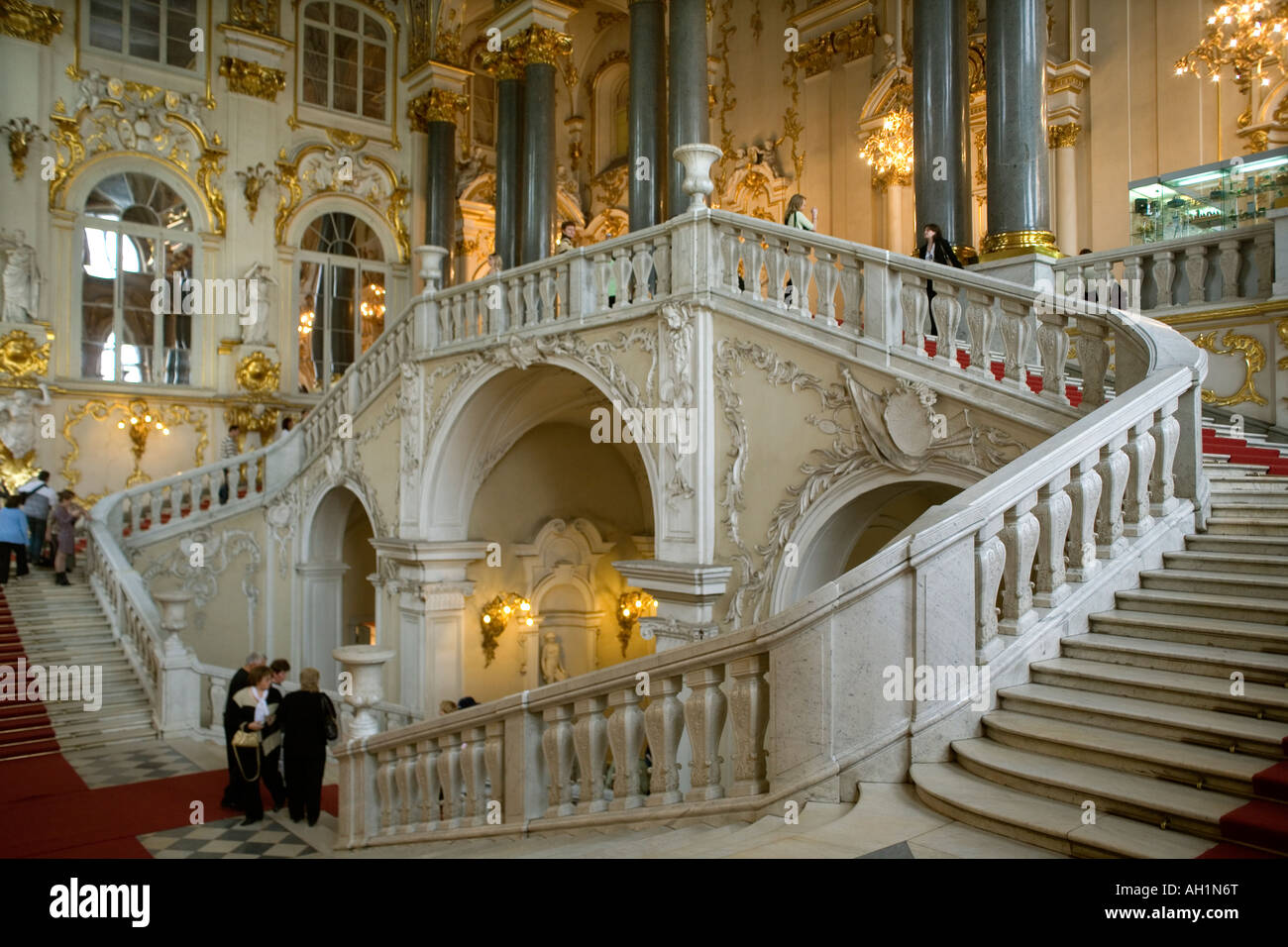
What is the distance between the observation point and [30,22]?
17297mm

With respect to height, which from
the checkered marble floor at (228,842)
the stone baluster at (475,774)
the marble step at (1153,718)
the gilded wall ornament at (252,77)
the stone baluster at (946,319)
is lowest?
the checkered marble floor at (228,842)

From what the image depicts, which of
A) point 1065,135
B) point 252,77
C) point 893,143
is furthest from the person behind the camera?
point 252,77

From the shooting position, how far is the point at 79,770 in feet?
33.1

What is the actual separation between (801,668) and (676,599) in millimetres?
5137

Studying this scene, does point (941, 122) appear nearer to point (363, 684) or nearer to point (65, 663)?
point (363, 684)

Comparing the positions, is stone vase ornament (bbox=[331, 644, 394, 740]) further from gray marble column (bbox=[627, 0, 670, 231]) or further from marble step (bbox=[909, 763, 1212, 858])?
gray marble column (bbox=[627, 0, 670, 231])

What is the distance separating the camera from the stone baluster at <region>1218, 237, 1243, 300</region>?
8.23 meters

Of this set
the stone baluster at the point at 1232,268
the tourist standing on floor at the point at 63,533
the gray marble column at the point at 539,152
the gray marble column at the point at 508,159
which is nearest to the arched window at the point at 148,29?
the gray marble column at the point at 508,159

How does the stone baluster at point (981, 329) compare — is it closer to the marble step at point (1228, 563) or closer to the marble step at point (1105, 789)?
the marble step at point (1228, 563)

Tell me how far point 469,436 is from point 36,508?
6.97 metres

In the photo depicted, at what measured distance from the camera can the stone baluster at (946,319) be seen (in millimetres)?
7352

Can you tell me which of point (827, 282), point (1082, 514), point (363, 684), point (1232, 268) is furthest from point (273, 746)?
point (1232, 268)

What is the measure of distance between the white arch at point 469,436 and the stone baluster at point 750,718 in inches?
330
